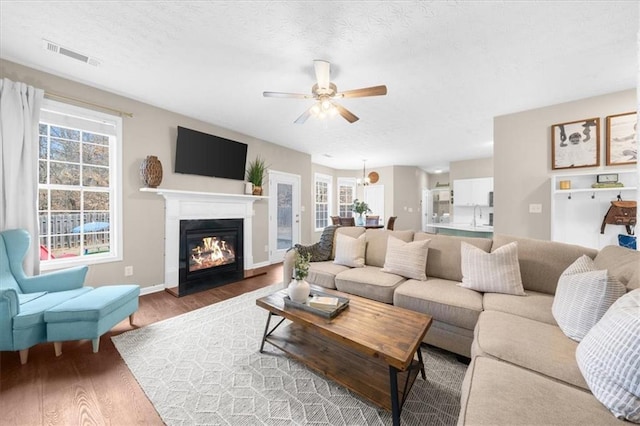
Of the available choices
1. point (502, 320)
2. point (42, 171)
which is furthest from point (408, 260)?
point (42, 171)

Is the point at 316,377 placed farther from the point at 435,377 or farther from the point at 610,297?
the point at 610,297

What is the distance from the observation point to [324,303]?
1779 millimetres

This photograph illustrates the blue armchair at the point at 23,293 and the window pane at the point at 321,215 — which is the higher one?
the window pane at the point at 321,215

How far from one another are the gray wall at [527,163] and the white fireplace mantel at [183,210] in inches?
164

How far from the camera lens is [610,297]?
1.23 metres

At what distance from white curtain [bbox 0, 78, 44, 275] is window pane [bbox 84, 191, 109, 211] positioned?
1.65 feet

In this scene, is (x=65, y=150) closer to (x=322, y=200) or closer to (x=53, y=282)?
(x=53, y=282)

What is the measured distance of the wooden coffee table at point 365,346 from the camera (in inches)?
51.5

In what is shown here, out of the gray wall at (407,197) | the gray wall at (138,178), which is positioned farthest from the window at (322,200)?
the gray wall at (138,178)

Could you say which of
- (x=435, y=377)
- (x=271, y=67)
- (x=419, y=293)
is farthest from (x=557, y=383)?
(x=271, y=67)

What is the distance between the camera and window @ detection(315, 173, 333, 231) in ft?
24.1

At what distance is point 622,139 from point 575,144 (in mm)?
383

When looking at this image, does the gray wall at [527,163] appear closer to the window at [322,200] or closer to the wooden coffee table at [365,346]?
the wooden coffee table at [365,346]

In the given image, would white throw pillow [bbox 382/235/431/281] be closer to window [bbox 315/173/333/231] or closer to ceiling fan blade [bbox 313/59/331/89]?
ceiling fan blade [bbox 313/59/331/89]
